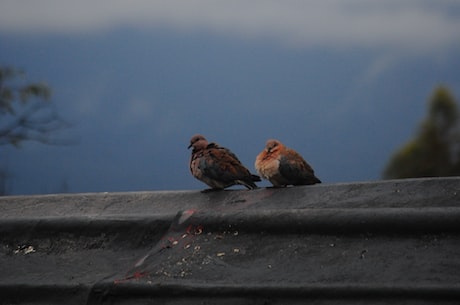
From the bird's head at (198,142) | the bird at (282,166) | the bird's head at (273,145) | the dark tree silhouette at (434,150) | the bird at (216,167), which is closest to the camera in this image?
the bird at (282,166)

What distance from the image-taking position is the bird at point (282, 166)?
4.47 metres

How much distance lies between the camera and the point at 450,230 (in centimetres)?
312

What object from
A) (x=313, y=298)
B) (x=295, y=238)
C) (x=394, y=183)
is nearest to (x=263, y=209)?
(x=295, y=238)

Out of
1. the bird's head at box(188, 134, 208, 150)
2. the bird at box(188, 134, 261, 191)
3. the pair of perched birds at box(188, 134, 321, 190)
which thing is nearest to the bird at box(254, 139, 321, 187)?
the pair of perched birds at box(188, 134, 321, 190)

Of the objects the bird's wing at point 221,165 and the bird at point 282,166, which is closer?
the bird at point 282,166

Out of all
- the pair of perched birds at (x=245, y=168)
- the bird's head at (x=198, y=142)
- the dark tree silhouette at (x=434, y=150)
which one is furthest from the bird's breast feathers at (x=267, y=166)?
the dark tree silhouette at (x=434, y=150)

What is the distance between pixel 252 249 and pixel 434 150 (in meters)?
14.2

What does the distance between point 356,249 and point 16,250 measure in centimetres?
165

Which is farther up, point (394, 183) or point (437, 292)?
point (394, 183)

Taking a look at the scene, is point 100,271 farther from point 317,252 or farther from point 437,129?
point 437,129

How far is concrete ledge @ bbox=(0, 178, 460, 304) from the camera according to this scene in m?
2.88

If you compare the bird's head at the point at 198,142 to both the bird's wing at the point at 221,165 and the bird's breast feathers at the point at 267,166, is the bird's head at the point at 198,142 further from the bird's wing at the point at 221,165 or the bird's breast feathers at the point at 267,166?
the bird's breast feathers at the point at 267,166

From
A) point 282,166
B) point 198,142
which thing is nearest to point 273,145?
point 282,166

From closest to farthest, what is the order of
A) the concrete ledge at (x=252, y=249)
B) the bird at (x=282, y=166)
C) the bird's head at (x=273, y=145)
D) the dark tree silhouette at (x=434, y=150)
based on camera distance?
the concrete ledge at (x=252, y=249), the bird at (x=282, y=166), the bird's head at (x=273, y=145), the dark tree silhouette at (x=434, y=150)
